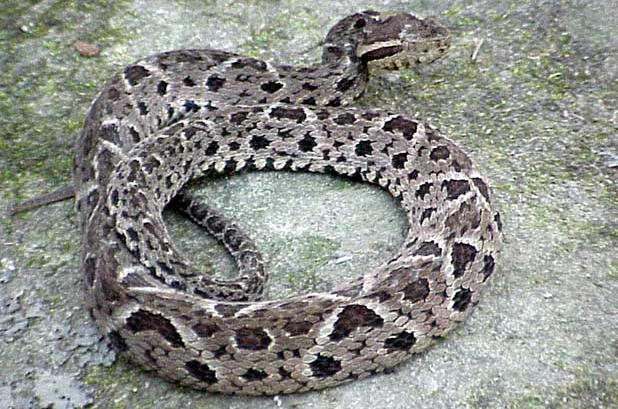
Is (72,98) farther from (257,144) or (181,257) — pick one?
(181,257)

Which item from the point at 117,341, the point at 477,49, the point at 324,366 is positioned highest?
the point at 477,49

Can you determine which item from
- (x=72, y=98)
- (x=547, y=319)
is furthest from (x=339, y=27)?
(x=547, y=319)

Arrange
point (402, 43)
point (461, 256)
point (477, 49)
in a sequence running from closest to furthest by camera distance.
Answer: point (461, 256) < point (402, 43) < point (477, 49)

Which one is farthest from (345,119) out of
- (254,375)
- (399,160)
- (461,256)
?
(254,375)

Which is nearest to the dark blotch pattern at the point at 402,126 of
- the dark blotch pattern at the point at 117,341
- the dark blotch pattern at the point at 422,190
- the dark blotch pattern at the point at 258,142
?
the dark blotch pattern at the point at 422,190

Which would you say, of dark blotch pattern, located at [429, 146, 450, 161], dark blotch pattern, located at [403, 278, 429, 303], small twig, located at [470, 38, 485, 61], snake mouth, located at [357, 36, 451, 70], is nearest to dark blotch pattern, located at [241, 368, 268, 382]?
dark blotch pattern, located at [403, 278, 429, 303]

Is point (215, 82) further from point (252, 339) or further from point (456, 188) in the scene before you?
point (252, 339)
